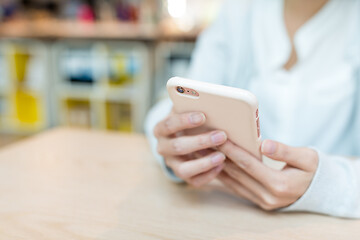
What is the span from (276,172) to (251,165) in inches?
1.5

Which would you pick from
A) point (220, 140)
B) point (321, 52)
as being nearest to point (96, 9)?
point (321, 52)

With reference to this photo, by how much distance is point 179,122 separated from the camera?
50cm

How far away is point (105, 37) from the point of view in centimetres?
273

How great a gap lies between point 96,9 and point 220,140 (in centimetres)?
271

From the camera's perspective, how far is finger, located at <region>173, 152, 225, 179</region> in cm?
49

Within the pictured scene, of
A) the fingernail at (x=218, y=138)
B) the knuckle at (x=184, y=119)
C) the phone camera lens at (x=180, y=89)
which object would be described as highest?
the phone camera lens at (x=180, y=89)

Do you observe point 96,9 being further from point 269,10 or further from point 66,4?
point 269,10

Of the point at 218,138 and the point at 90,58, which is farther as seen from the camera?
the point at 90,58

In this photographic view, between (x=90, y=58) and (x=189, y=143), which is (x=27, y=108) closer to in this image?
(x=90, y=58)

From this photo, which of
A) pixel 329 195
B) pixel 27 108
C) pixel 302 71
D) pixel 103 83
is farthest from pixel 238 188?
pixel 27 108

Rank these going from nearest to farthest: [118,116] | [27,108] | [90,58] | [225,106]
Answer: [225,106]
[90,58]
[118,116]
[27,108]

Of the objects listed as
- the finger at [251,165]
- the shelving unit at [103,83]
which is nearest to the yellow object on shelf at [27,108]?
the shelving unit at [103,83]

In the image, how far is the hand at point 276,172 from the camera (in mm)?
460

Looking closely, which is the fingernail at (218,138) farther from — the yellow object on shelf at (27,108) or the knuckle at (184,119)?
the yellow object on shelf at (27,108)
